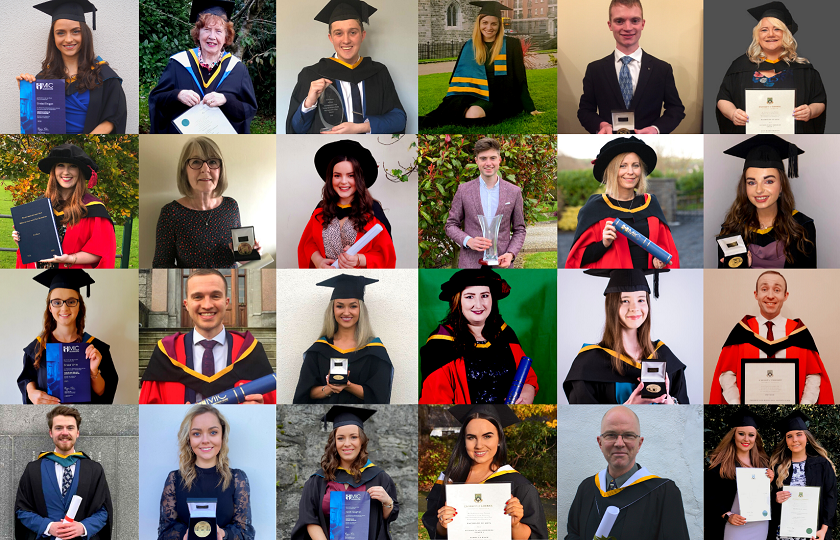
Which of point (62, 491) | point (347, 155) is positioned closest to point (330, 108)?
point (347, 155)

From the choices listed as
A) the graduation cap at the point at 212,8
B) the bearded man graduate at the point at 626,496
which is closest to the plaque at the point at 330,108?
the graduation cap at the point at 212,8

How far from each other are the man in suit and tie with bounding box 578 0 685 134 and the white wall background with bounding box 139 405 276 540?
3.00 m

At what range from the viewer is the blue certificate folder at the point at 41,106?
512cm

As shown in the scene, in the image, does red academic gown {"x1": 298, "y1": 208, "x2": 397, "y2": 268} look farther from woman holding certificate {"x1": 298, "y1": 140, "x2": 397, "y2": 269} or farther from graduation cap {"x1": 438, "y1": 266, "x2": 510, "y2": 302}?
graduation cap {"x1": 438, "y1": 266, "x2": 510, "y2": 302}

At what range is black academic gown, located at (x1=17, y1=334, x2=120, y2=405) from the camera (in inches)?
201

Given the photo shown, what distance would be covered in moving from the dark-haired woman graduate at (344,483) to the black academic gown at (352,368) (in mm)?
146

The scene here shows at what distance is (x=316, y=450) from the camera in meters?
5.13

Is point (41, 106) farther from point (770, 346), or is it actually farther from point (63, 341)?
point (770, 346)

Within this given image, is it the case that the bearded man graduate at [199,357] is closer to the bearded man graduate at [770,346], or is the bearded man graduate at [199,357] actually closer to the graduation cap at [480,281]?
the graduation cap at [480,281]

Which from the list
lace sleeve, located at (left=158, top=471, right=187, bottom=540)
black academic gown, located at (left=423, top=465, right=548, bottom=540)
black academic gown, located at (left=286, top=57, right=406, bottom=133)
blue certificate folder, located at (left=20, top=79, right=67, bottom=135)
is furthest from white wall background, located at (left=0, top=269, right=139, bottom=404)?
black academic gown, located at (left=423, top=465, right=548, bottom=540)

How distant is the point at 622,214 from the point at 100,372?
363cm

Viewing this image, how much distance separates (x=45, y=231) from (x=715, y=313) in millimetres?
4513

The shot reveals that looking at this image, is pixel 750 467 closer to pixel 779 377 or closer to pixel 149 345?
pixel 779 377

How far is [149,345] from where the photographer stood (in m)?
5.13
